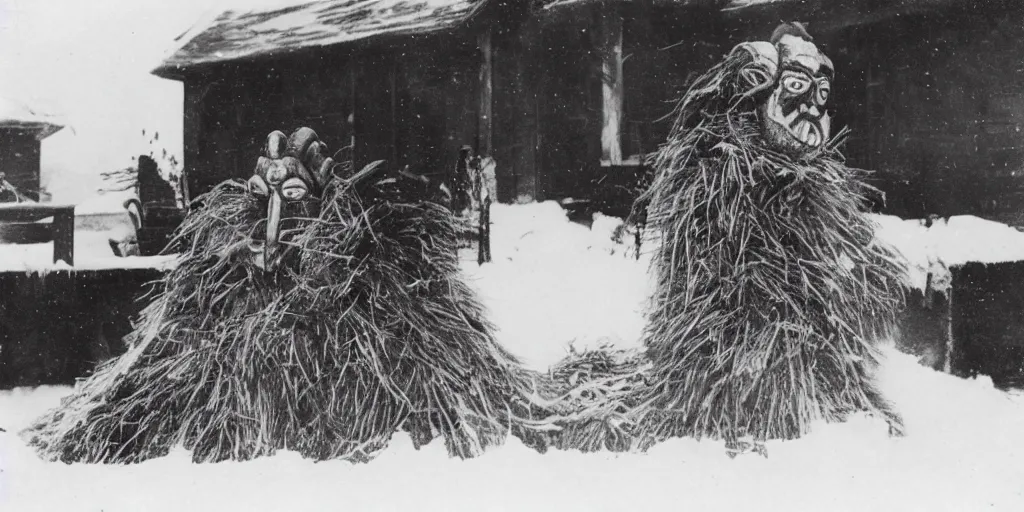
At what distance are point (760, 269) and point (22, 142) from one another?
1.96 m

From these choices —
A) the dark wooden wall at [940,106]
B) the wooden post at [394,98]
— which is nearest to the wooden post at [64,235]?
the wooden post at [394,98]

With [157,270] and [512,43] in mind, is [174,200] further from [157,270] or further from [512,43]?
[512,43]

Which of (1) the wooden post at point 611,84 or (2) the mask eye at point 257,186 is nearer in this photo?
(2) the mask eye at point 257,186

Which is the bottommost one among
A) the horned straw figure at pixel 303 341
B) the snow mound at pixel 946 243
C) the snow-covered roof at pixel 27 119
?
the horned straw figure at pixel 303 341

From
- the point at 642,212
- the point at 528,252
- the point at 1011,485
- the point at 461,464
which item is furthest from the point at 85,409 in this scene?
the point at 1011,485

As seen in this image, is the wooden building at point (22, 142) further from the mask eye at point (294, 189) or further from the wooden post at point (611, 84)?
the wooden post at point (611, 84)

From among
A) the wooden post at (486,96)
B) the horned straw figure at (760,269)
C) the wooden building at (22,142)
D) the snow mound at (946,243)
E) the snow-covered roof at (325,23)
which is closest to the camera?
the horned straw figure at (760,269)

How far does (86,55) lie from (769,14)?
196cm

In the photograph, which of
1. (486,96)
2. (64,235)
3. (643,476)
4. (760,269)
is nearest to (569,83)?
(486,96)

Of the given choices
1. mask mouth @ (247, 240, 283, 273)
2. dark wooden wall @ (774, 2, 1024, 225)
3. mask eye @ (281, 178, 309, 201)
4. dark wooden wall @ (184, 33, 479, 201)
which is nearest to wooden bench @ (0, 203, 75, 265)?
dark wooden wall @ (184, 33, 479, 201)

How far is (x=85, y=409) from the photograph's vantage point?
63.5 inches

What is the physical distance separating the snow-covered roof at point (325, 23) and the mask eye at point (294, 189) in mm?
934

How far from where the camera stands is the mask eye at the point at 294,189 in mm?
1515

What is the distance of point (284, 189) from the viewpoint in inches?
59.9
